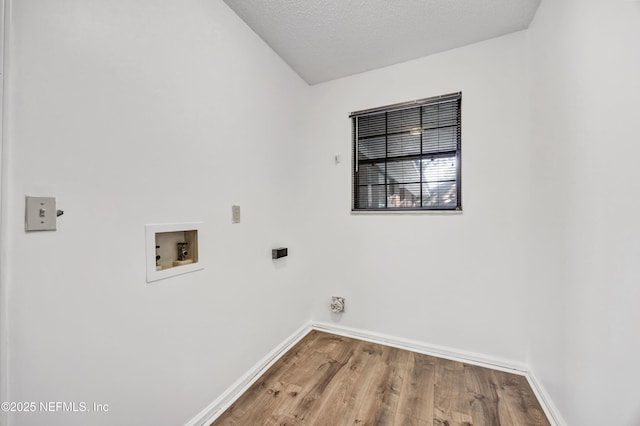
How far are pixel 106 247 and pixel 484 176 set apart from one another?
2.52 meters

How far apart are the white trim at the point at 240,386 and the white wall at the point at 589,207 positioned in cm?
189

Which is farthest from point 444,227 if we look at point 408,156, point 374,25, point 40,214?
point 40,214

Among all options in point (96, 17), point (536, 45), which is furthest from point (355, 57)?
point (96, 17)

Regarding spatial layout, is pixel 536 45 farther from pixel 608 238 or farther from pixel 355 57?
pixel 608 238

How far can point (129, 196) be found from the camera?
45.4 inches

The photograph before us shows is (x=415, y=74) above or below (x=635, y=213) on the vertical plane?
above

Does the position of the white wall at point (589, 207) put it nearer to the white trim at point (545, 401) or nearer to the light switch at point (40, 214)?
the white trim at point (545, 401)

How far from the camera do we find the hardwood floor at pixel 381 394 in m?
1.51

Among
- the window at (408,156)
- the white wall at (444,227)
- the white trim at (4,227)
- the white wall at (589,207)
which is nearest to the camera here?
the white trim at (4,227)

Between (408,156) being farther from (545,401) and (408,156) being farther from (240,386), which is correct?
(240,386)

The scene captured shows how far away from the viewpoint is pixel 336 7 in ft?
5.60

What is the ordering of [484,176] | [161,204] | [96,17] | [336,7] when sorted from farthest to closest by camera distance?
[484,176] → [336,7] → [161,204] → [96,17]

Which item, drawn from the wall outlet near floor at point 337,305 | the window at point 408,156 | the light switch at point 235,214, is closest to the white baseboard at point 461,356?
the wall outlet near floor at point 337,305

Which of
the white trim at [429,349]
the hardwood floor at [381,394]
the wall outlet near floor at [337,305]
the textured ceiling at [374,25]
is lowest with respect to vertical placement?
the hardwood floor at [381,394]
